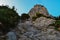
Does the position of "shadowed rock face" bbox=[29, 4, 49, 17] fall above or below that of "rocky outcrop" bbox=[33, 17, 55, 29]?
above

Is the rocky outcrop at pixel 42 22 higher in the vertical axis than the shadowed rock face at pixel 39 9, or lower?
lower

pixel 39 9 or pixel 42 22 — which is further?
pixel 39 9

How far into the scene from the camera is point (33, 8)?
150 ft

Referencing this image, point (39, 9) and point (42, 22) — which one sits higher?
point (39, 9)

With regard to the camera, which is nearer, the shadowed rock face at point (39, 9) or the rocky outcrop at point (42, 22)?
the rocky outcrop at point (42, 22)

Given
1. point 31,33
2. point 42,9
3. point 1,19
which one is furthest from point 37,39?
point 42,9

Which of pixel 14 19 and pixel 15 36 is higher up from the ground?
pixel 14 19

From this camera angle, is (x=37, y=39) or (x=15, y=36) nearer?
(x=15, y=36)

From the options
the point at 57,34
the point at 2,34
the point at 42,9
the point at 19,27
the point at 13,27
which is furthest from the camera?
the point at 42,9

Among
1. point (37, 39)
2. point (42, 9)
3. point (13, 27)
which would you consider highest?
point (42, 9)

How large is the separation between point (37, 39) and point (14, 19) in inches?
128

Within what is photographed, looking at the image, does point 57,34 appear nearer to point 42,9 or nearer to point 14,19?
point 14,19

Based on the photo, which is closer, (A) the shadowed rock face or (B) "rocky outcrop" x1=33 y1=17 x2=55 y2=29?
(B) "rocky outcrop" x1=33 y1=17 x2=55 y2=29

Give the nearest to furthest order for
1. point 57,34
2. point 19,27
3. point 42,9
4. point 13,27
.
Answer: point 13,27 → point 19,27 → point 57,34 → point 42,9
